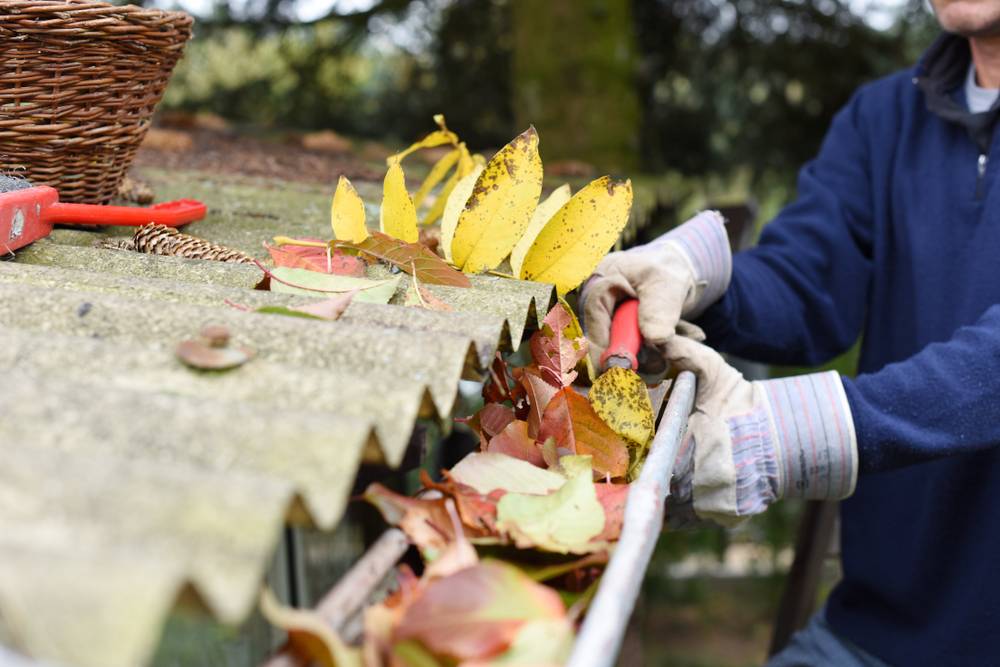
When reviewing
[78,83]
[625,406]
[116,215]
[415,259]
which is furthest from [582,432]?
[78,83]

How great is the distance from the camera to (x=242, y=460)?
0.69 m

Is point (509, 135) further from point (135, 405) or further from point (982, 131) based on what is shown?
point (135, 405)

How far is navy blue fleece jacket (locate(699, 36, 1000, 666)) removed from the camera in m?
1.94

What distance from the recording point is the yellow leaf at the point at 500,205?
1.23m

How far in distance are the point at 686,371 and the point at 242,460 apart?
82cm

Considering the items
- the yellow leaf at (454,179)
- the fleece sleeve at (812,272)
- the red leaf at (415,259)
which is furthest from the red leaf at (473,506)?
the fleece sleeve at (812,272)

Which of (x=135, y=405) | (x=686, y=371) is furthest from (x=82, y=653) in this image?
(x=686, y=371)

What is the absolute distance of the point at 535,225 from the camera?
139 centimetres

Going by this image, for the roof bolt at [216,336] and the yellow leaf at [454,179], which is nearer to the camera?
the roof bolt at [216,336]

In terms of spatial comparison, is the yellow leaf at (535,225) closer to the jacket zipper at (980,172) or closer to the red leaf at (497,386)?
the red leaf at (497,386)

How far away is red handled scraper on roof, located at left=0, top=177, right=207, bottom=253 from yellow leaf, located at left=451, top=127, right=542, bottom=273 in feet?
1.67

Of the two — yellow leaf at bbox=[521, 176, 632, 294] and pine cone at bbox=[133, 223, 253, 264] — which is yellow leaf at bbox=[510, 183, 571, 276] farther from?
pine cone at bbox=[133, 223, 253, 264]

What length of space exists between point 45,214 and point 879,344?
176 cm

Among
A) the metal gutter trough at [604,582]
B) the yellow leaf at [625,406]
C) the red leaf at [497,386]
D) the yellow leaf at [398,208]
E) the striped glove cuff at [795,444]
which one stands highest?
the yellow leaf at [398,208]
